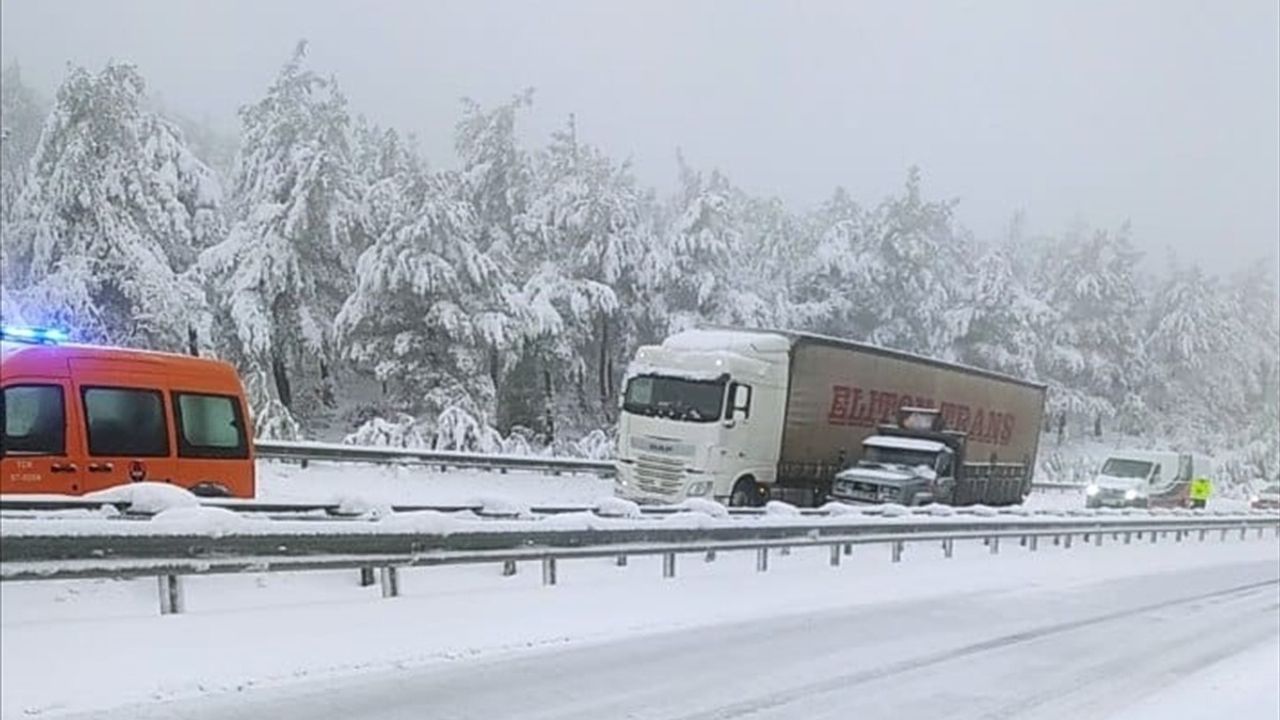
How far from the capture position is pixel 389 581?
264 inches

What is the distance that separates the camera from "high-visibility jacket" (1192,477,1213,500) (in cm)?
3119

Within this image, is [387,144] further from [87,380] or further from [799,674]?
[87,380]

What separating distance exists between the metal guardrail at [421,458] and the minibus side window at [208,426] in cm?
57

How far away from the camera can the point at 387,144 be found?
64.4 feet

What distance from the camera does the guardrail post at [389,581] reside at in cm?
660

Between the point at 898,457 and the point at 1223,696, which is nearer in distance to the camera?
the point at 1223,696

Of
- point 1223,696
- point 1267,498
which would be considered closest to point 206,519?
point 1223,696

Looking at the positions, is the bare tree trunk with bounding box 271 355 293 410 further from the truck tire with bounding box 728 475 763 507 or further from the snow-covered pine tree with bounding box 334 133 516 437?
the truck tire with bounding box 728 475 763 507

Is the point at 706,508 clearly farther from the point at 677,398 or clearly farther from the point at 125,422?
the point at 125,422

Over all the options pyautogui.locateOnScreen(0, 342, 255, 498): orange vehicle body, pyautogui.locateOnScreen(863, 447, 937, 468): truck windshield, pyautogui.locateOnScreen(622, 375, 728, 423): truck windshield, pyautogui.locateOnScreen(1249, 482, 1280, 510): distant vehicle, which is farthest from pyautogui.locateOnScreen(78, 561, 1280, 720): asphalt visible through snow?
pyautogui.locateOnScreen(1249, 482, 1280, 510): distant vehicle

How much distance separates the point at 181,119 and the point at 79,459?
5.84m

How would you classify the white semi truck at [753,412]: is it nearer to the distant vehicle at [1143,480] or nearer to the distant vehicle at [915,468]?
the distant vehicle at [915,468]

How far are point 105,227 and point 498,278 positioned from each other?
16.6 metres

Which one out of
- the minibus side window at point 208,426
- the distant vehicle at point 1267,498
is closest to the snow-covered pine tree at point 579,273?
the minibus side window at point 208,426
